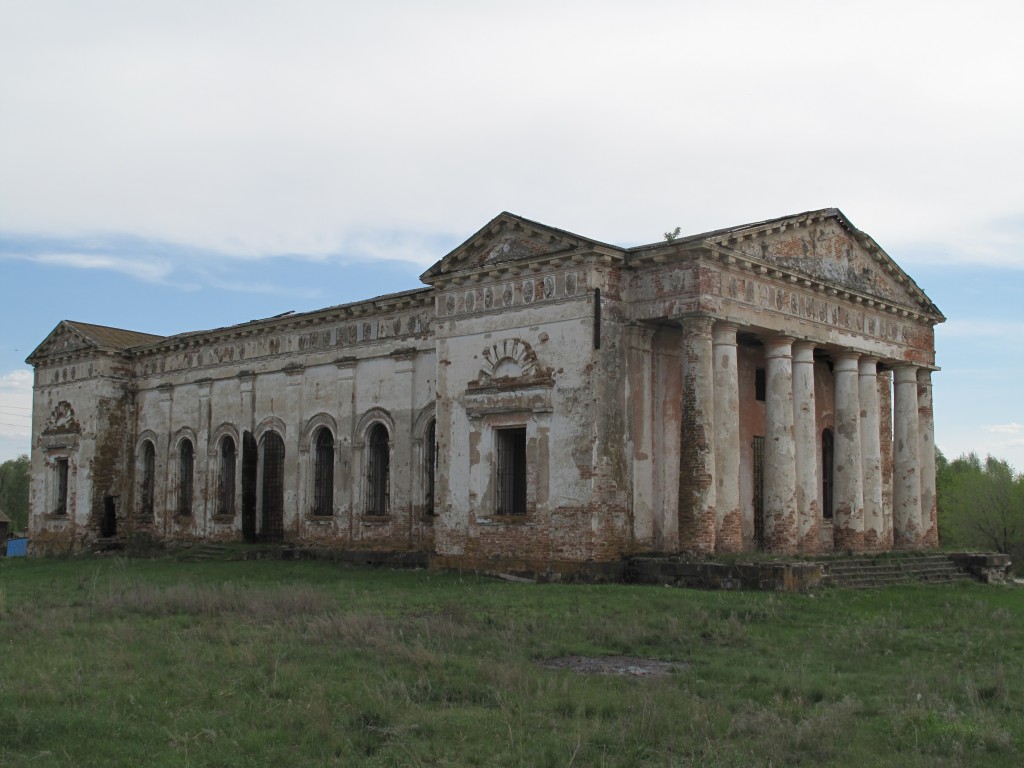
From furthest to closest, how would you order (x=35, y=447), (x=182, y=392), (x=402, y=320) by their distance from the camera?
(x=35, y=447) → (x=182, y=392) → (x=402, y=320)

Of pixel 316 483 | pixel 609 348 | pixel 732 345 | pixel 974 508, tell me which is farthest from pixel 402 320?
pixel 974 508

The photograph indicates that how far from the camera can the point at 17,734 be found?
848 centimetres

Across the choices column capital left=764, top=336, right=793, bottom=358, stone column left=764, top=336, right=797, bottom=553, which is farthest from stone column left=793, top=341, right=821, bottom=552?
column capital left=764, top=336, right=793, bottom=358

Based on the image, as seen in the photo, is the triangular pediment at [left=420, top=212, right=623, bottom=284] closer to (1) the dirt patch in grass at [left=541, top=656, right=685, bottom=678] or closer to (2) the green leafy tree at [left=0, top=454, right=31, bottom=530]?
(1) the dirt patch in grass at [left=541, top=656, right=685, bottom=678]

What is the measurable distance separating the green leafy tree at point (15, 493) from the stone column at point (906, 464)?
198ft

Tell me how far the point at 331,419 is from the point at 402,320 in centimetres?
346

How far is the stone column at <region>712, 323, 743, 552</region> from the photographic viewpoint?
20531 millimetres

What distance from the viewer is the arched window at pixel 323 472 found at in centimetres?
2814

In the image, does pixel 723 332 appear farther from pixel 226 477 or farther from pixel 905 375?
pixel 226 477

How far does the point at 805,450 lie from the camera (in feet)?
73.4

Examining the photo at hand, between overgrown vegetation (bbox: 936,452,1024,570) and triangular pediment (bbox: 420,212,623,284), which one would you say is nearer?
triangular pediment (bbox: 420,212,623,284)

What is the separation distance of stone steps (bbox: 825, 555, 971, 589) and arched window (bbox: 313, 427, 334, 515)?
43.7 ft

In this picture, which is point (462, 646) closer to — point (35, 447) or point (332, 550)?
point (332, 550)

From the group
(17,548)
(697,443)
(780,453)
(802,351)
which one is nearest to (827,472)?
(802,351)
